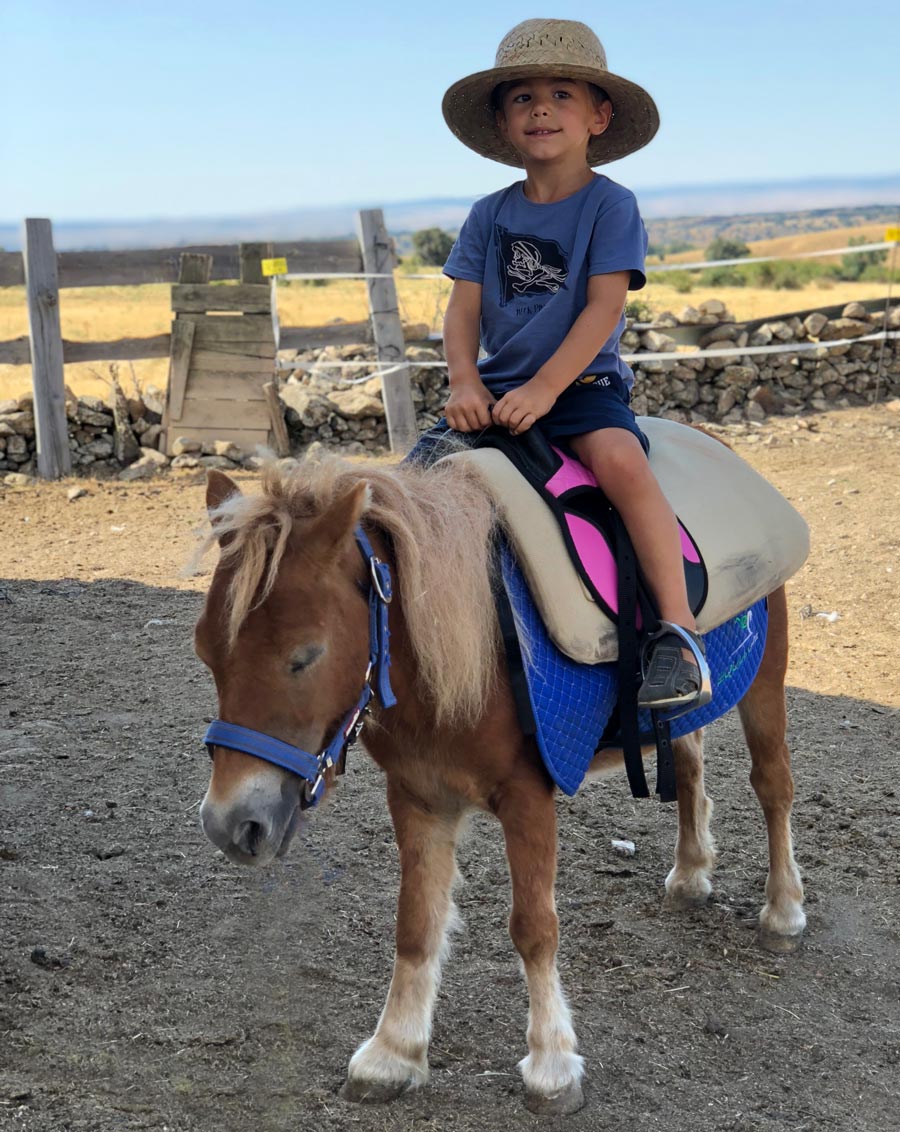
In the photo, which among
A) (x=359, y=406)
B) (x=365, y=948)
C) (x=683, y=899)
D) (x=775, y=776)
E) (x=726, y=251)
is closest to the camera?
(x=365, y=948)

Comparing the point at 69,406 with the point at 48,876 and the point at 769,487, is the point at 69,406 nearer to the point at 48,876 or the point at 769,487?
the point at 48,876

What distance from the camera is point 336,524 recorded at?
7.07 ft

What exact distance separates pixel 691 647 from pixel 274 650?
1003 millimetres

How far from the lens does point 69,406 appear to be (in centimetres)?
1015

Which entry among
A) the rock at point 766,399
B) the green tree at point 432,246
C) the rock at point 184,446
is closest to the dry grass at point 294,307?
the green tree at point 432,246

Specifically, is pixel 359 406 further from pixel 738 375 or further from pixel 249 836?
pixel 249 836

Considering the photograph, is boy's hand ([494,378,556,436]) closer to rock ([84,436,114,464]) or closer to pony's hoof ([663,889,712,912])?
pony's hoof ([663,889,712,912])

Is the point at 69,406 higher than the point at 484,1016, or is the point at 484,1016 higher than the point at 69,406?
the point at 69,406

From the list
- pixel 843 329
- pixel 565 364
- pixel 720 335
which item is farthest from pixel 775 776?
pixel 843 329

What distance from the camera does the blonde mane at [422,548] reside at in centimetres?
221

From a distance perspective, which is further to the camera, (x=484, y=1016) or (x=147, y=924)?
(x=147, y=924)

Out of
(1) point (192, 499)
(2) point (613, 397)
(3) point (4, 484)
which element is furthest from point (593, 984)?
(3) point (4, 484)

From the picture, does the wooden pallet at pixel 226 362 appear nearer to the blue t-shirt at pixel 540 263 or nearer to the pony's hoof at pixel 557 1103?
the blue t-shirt at pixel 540 263

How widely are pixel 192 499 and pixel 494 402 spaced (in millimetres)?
6925
